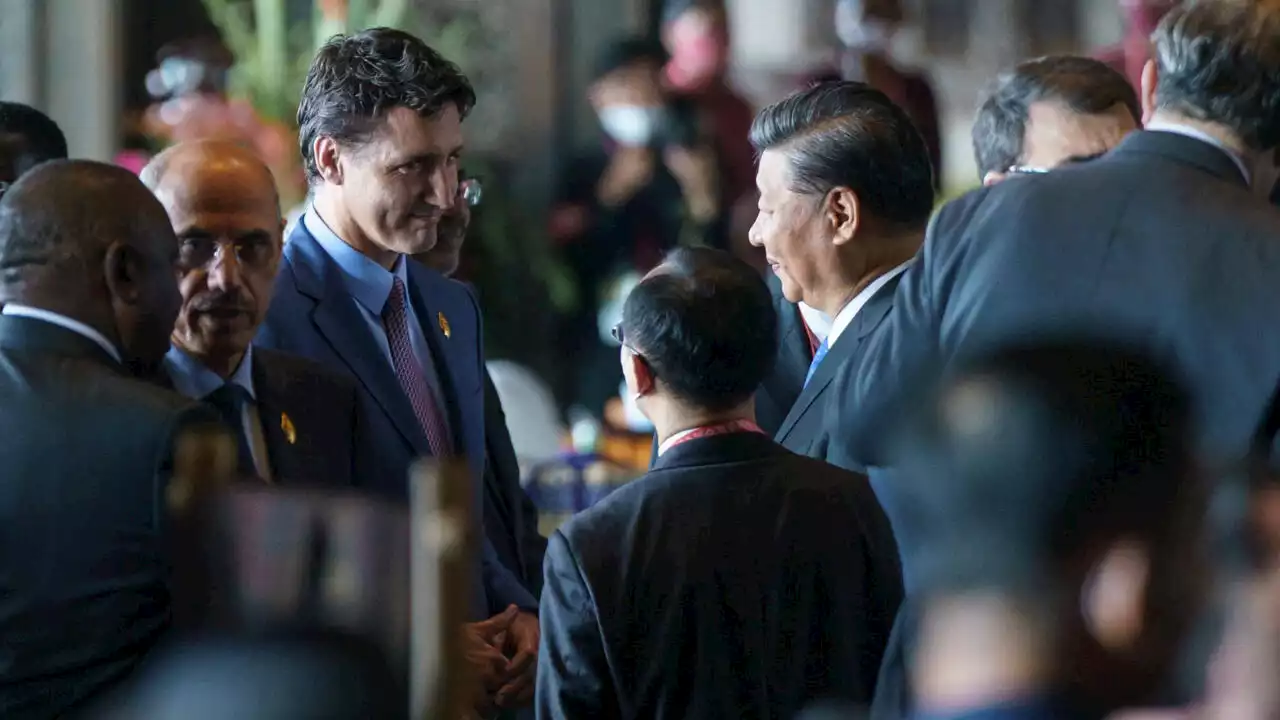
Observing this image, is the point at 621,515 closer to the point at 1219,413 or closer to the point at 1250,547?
the point at 1219,413

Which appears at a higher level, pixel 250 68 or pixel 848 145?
pixel 848 145

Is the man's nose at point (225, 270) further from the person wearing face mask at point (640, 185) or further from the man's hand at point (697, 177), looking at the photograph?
the man's hand at point (697, 177)

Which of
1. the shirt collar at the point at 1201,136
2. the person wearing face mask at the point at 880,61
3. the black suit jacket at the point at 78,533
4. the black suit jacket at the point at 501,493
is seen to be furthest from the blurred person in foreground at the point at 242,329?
the person wearing face mask at the point at 880,61

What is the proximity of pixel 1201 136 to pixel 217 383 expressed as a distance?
1218mm

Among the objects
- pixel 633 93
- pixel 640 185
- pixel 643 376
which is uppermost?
pixel 643 376

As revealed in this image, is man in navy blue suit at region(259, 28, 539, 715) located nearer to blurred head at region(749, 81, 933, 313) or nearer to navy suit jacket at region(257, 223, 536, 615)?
navy suit jacket at region(257, 223, 536, 615)

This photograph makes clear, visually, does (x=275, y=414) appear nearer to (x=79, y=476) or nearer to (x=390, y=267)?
(x=390, y=267)

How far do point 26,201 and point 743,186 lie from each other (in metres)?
4.68

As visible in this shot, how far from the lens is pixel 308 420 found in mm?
2617

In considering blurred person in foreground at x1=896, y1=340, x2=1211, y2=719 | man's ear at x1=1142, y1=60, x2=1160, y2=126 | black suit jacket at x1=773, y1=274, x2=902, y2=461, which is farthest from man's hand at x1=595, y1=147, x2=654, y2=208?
blurred person in foreground at x1=896, y1=340, x2=1211, y2=719

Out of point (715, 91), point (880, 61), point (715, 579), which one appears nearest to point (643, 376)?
point (715, 579)

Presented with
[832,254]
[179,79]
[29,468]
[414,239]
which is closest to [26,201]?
[29,468]

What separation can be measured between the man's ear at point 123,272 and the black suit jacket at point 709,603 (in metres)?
0.54

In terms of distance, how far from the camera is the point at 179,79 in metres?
6.12
